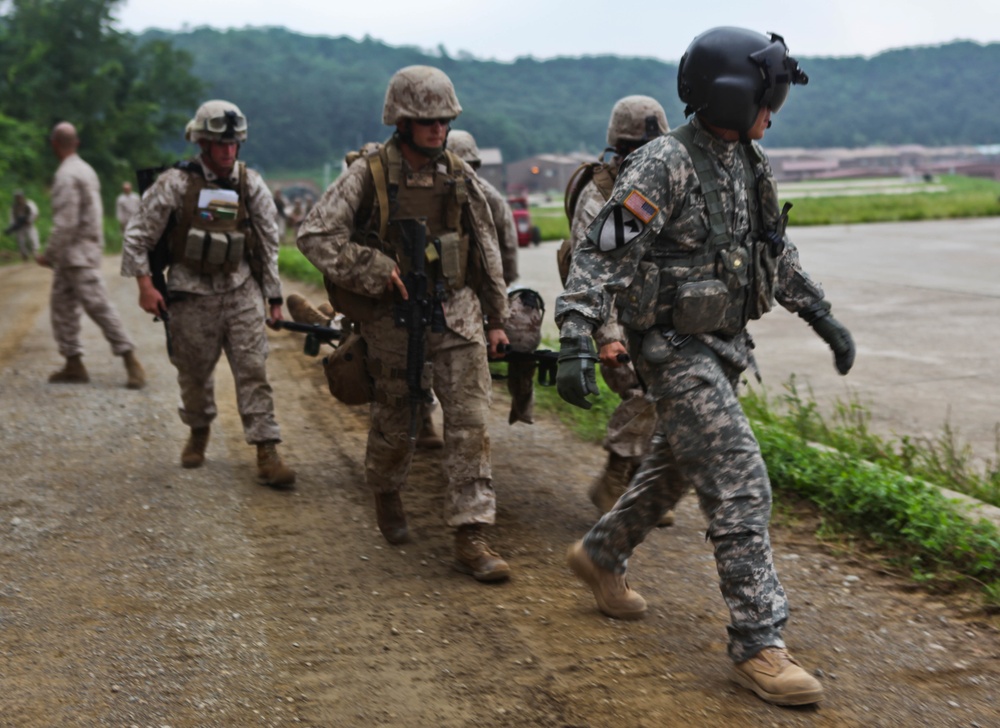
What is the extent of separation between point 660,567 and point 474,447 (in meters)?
0.98

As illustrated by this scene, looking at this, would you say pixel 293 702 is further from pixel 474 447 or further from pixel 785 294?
pixel 785 294

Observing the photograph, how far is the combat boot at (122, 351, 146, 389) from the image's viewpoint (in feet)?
32.7

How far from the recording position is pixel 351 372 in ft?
18.2

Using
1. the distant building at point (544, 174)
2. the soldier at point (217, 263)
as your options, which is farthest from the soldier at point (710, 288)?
the distant building at point (544, 174)

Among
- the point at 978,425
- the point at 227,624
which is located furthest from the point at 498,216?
the point at 978,425

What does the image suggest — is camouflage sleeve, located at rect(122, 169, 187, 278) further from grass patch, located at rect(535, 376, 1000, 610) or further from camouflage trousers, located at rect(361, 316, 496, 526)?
grass patch, located at rect(535, 376, 1000, 610)

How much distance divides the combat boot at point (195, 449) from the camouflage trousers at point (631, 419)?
8.43 feet

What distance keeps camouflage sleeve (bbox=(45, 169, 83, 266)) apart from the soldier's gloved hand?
722 centimetres

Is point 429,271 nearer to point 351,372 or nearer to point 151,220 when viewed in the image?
point 351,372

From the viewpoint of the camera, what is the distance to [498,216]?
19.4ft

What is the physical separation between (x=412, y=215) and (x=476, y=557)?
1512 millimetres

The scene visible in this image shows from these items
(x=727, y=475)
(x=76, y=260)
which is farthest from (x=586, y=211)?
(x=76, y=260)

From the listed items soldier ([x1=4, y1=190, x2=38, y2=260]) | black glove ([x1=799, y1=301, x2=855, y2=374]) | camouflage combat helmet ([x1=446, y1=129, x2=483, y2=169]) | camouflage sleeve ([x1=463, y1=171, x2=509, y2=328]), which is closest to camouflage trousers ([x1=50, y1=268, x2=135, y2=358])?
camouflage combat helmet ([x1=446, y1=129, x2=483, y2=169])

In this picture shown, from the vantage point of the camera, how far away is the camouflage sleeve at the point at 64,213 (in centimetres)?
1008
